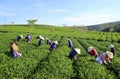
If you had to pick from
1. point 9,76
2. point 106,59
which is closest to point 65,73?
point 9,76

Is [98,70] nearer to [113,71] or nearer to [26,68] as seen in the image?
[113,71]

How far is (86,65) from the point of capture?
19.9 meters

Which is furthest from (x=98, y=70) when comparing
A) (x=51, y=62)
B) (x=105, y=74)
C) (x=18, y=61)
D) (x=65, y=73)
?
(x=18, y=61)

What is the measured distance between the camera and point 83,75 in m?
16.8

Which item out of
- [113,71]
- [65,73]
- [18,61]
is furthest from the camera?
[18,61]

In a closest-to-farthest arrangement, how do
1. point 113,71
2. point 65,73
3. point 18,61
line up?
point 65,73
point 113,71
point 18,61

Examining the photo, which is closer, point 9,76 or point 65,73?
point 9,76

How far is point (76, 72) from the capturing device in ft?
58.9

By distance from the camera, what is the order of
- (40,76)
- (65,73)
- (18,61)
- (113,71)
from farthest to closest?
1. (18,61)
2. (113,71)
3. (65,73)
4. (40,76)

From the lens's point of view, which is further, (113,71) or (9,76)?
(113,71)

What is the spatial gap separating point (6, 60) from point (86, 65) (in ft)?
20.1

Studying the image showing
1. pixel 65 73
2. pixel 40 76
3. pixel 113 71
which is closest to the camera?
pixel 40 76

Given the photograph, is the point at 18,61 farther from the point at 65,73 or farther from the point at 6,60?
the point at 65,73

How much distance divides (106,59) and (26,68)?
258 inches
